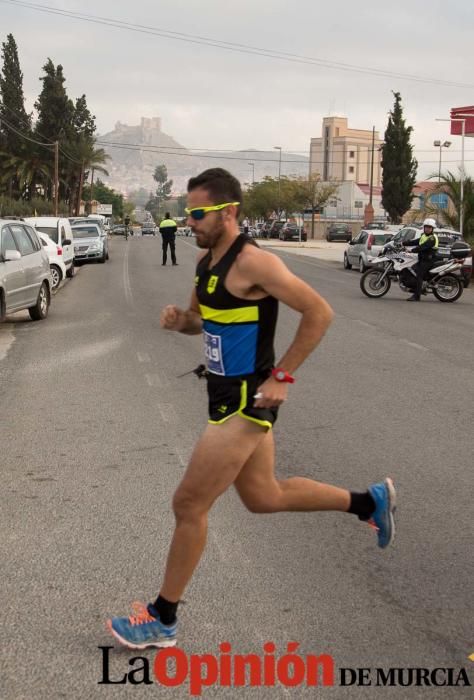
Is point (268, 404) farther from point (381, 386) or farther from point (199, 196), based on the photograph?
point (381, 386)

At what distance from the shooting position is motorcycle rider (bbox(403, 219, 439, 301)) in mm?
19797

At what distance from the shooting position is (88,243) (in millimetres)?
36156

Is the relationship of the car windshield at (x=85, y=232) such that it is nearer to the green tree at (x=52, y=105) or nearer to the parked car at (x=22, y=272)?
the parked car at (x=22, y=272)

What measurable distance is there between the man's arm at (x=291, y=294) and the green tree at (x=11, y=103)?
A: 244 ft

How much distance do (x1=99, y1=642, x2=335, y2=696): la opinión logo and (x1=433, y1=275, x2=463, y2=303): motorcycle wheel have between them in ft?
60.8

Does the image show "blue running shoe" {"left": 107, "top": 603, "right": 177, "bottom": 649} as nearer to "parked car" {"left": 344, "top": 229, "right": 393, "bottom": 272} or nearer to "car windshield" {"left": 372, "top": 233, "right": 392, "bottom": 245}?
"parked car" {"left": 344, "top": 229, "right": 393, "bottom": 272}

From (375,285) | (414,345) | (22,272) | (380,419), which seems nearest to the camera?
(380,419)

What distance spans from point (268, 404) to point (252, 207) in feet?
355

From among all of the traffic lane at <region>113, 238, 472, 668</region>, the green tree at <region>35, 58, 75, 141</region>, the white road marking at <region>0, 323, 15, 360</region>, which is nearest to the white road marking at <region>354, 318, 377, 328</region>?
the traffic lane at <region>113, 238, 472, 668</region>

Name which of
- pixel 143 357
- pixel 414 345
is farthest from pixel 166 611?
pixel 414 345

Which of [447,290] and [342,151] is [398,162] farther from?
[342,151]

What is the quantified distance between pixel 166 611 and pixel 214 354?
102 centimetres

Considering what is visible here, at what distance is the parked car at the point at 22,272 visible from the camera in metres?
13.7

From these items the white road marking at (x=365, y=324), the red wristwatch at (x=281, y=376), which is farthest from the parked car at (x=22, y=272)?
the red wristwatch at (x=281, y=376)
